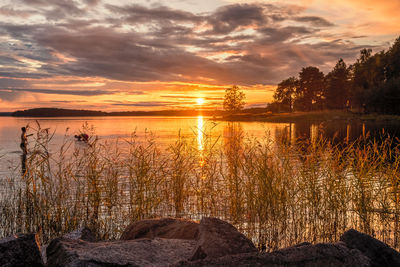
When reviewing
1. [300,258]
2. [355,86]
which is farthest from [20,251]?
[355,86]

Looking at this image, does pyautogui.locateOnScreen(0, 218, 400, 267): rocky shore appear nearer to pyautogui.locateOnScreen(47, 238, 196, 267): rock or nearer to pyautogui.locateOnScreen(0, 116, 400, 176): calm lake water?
pyautogui.locateOnScreen(47, 238, 196, 267): rock

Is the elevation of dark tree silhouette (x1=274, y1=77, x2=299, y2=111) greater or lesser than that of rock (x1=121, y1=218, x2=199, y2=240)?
greater

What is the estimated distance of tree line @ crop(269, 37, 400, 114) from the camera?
6700 centimetres

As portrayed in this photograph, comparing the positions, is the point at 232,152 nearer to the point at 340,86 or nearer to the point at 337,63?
the point at 340,86

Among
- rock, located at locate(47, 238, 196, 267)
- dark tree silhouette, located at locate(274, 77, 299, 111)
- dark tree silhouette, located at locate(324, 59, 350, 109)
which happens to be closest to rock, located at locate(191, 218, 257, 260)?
rock, located at locate(47, 238, 196, 267)

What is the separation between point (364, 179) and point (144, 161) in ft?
20.9

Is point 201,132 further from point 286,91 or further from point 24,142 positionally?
point 286,91

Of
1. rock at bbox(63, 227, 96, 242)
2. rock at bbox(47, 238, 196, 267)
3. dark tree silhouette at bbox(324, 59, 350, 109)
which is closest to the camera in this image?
rock at bbox(47, 238, 196, 267)

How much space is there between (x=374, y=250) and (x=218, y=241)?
241 cm

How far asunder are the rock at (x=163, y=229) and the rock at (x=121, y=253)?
0.75 metres

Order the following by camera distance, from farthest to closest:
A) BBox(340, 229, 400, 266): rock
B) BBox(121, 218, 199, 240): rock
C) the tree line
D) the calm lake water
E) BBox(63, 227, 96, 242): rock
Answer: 1. the tree line
2. the calm lake water
3. BBox(121, 218, 199, 240): rock
4. BBox(63, 227, 96, 242): rock
5. BBox(340, 229, 400, 266): rock

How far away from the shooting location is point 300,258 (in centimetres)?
367

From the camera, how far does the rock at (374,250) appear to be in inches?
178

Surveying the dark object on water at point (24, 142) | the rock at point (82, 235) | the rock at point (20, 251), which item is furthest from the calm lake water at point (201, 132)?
the rock at point (20, 251)
